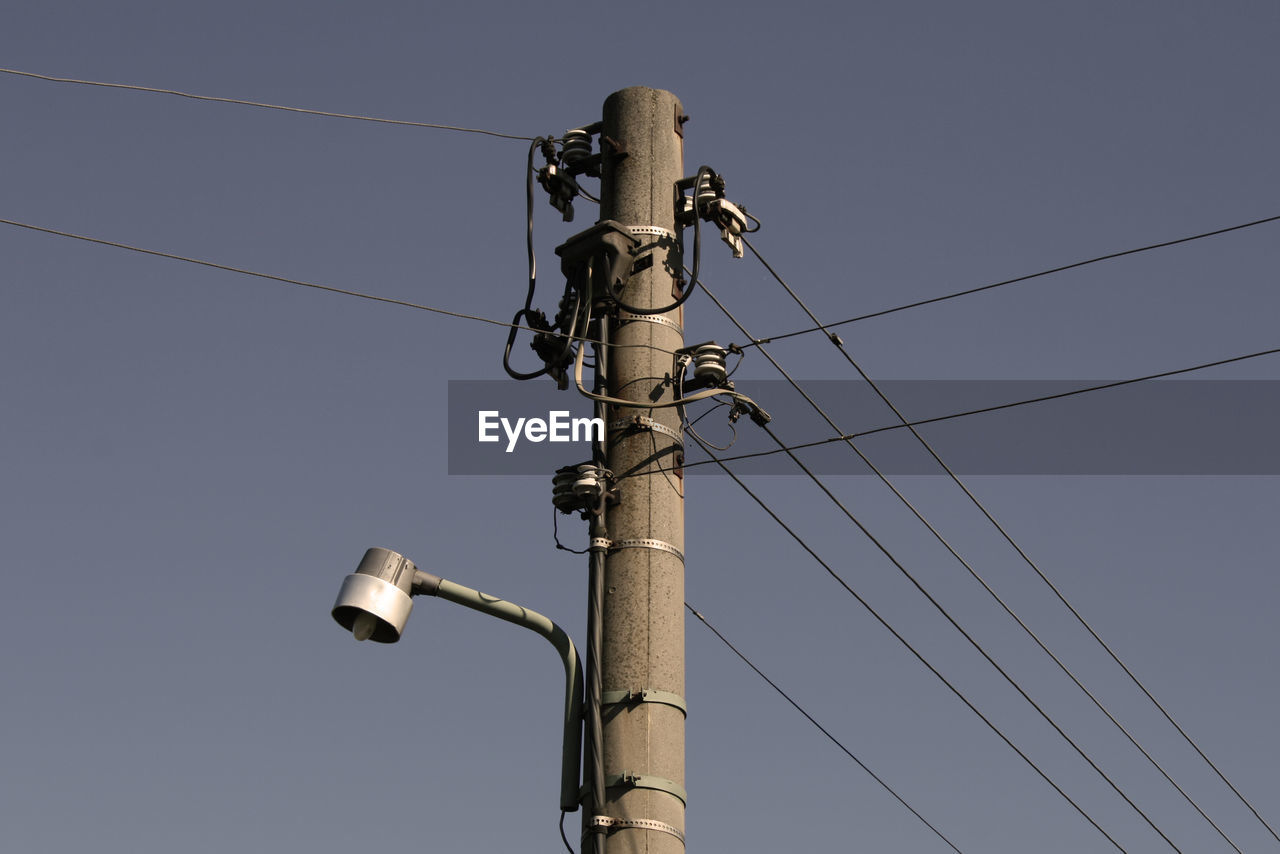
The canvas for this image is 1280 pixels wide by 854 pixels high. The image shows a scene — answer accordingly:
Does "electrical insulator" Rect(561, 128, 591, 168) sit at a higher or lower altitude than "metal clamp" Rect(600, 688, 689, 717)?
higher

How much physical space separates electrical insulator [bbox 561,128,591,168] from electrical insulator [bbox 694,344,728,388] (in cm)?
164

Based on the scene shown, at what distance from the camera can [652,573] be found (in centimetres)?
827

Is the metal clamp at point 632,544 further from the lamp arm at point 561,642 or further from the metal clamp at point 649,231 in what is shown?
the metal clamp at point 649,231

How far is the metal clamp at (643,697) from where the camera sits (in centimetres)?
796

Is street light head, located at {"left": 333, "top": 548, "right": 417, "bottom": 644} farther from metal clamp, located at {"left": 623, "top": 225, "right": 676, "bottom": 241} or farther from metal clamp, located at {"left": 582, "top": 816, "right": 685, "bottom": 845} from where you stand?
metal clamp, located at {"left": 623, "top": 225, "right": 676, "bottom": 241}

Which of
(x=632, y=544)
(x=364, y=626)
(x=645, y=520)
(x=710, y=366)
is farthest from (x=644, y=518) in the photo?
(x=364, y=626)

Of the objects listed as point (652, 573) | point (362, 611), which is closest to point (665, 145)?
point (652, 573)

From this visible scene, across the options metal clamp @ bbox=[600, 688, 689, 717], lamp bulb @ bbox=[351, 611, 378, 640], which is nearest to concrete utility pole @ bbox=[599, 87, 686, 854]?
metal clamp @ bbox=[600, 688, 689, 717]

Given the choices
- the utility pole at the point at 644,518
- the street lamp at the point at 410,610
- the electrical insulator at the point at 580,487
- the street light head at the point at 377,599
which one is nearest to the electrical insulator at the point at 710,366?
the utility pole at the point at 644,518

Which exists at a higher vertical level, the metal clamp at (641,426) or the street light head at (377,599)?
the metal clamp at (641,426)

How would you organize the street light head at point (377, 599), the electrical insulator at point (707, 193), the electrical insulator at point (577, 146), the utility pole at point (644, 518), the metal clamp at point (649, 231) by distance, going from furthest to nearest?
the electrical insulator at point (577, 146) → the electrical insulator at point (707, 193) → the metal clamp at point (649, 231) → the street light head at point (377, 599) → the utility pole at point (644, 518)

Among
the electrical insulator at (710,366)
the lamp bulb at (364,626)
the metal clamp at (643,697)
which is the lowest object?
the metal clamp at (643,697)

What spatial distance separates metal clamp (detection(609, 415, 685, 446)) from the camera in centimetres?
869

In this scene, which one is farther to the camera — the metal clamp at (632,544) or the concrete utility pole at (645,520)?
the metal clamp at (632,544)
